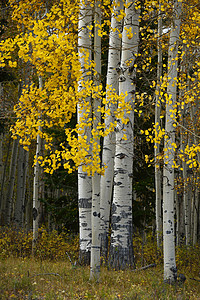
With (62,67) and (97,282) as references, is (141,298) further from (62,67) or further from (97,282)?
(62,67)

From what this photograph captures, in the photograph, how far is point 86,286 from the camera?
16.4 ft

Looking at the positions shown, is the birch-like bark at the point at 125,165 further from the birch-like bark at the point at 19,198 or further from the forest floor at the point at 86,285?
the birch-like bark at the point at 19,198

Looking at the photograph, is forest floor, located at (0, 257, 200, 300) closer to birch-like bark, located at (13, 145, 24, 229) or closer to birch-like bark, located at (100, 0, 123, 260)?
birch-like bark, located at (100, 0, 123, 260)

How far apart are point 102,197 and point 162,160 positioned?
67.6 inches

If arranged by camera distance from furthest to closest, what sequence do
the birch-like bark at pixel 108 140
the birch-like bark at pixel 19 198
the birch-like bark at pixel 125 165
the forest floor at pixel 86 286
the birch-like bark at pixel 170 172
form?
1. the birch-like bark at pixel 19 198
2. the birch-like bark at pixel 108 140
3. the birch-like bark at pixel 125 165
4. the birch-like bark at pixel 170 172
5. the forest floor at pixel 86 286

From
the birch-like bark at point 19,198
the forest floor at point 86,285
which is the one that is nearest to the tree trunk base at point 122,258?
the forest floor at point 86,285

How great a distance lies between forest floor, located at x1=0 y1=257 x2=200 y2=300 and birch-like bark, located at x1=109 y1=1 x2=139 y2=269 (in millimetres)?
404

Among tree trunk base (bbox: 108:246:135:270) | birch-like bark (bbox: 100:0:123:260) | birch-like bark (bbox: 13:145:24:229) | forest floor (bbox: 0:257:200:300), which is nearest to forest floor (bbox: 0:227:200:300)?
forest floor (bbox: 0:257:200:300)

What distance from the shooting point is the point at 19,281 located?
16.7ft

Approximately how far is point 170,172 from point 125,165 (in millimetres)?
900

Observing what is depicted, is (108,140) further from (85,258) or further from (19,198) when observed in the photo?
(19,198)

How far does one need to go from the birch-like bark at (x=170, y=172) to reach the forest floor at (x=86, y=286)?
349mm

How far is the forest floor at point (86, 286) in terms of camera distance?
4488 millimetres

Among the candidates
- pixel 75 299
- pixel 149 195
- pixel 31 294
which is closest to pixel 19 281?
pixel 31 294
